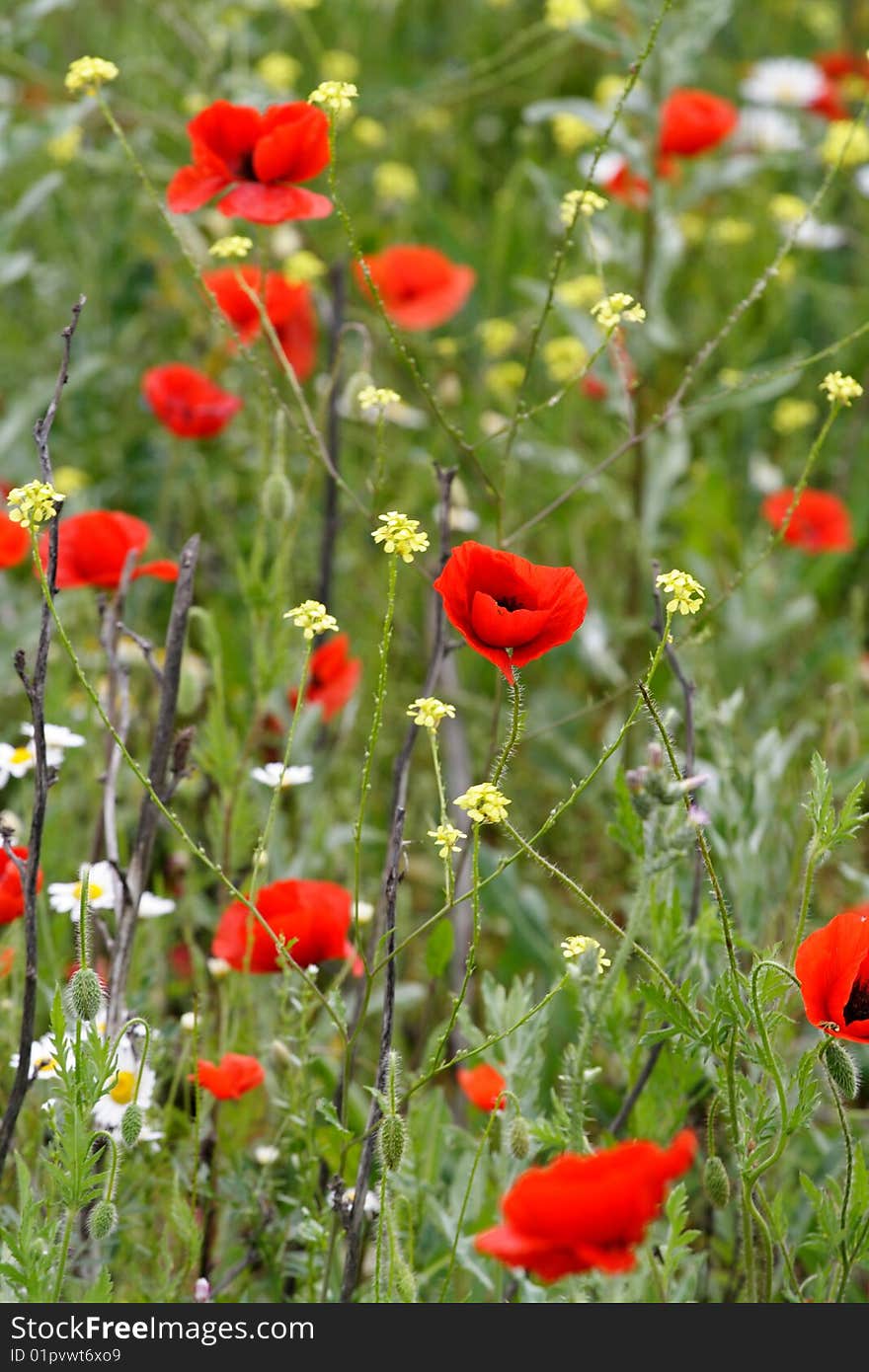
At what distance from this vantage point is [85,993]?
107 centimetres

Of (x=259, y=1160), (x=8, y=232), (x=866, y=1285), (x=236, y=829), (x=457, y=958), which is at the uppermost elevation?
(x=8, y=232)

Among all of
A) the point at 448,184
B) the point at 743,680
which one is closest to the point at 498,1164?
the point at 743,680

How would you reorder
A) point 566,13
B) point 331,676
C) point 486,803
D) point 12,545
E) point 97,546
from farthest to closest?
point 566,13
point 331,676
point 12,545
point 97,546
point 486,803

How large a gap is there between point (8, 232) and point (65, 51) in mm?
1442

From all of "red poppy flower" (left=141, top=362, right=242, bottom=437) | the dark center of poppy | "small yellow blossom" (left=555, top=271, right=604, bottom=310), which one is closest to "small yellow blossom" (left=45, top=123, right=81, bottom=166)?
"red poppy flower" (left=141, top=362, right=242, bottom=437)

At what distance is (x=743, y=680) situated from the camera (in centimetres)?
243

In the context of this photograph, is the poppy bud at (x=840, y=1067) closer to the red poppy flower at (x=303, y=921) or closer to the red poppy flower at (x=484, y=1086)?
the red poppy flower at (x=484, y=1086)

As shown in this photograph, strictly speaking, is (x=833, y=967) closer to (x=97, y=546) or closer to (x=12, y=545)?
(x=97, y=546)

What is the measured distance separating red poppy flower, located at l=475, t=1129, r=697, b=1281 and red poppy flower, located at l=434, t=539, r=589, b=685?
0.38 m

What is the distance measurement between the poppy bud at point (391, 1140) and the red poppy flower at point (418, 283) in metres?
1.64

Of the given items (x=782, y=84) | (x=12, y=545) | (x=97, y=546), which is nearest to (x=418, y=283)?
(x=12, y=545)

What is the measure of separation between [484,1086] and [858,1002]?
1.30ft
